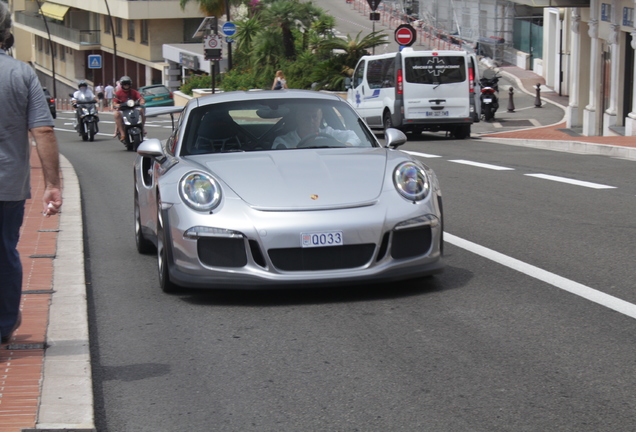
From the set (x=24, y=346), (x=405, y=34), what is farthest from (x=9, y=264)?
(x=405, y=34)

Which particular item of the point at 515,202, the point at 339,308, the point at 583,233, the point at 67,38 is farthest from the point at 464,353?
the point at 67,38

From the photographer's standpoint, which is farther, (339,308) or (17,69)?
(339,308)

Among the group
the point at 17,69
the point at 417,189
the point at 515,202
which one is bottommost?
the point at 515,202

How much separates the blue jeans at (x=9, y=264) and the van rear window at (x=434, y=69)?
69.0 ft

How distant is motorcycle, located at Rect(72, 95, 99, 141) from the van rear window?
9.15m

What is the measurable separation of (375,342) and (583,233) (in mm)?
4148

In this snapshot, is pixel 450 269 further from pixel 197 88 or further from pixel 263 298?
pixel 197 88

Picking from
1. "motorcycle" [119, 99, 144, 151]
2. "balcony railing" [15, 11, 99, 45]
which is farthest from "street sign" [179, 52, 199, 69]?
"motorcycle" [119, 99, 144, 151]

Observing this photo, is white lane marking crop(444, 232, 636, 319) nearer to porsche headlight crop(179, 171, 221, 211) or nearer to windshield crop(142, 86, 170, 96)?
porsche headlight crop(179, 171, 221, 211)

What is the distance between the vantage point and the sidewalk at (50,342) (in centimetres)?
445

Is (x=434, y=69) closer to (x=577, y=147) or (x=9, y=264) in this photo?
(x=577, y=147)

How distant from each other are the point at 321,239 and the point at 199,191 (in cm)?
89

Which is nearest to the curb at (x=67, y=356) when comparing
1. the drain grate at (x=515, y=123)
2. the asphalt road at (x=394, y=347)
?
the asphalt road at (x=394, y=347)

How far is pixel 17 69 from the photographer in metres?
5.02
